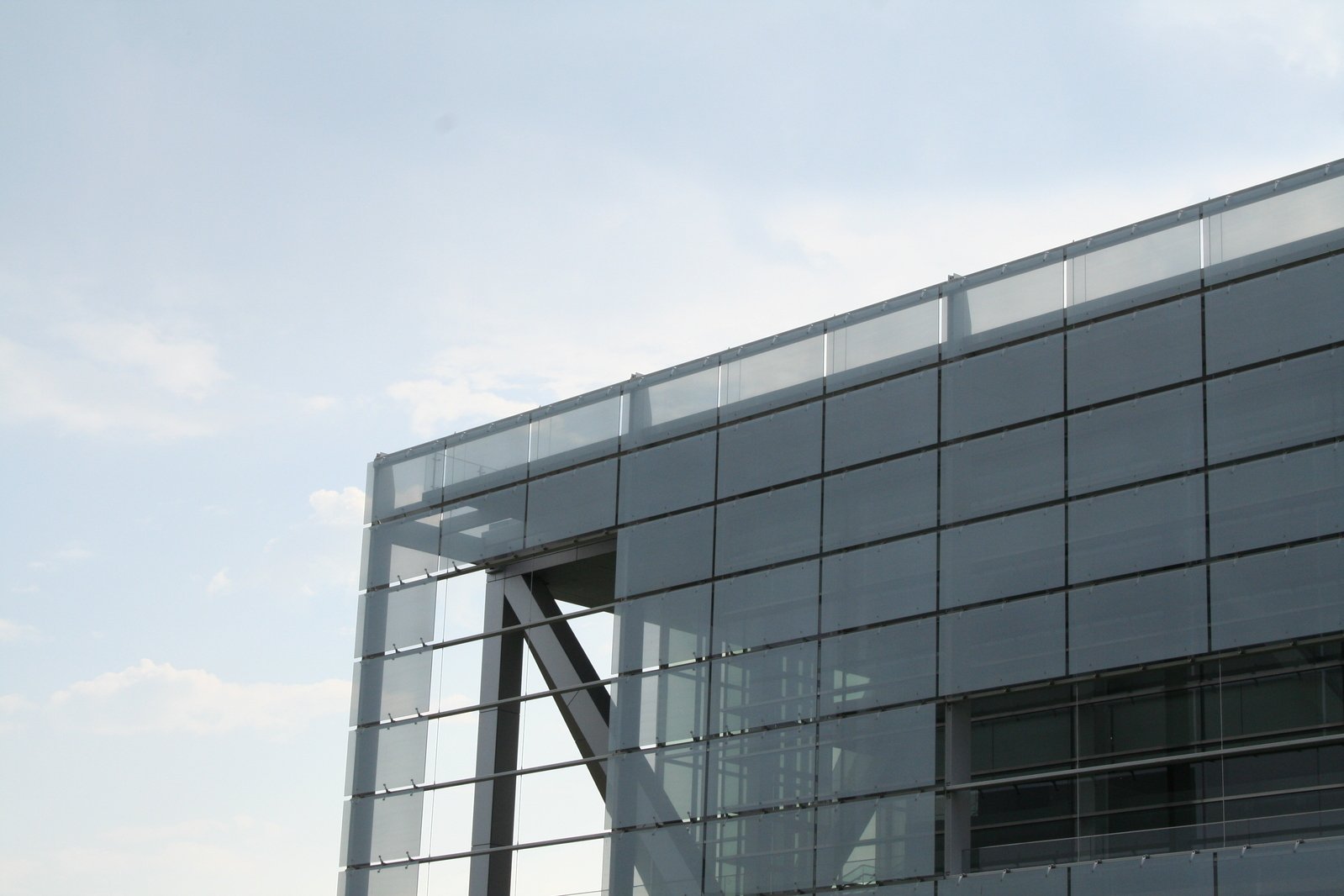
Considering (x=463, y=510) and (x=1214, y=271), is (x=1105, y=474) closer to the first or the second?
(x=1214, y=271)

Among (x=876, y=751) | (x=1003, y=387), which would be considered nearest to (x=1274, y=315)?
(x=1003, y=387)

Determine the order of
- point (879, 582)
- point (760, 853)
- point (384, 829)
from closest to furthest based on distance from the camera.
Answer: point (879, 582), point (760, 853), point (384, 829)

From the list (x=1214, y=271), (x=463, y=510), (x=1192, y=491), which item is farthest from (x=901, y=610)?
(x=463, y=510)

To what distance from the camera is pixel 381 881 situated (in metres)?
38.3

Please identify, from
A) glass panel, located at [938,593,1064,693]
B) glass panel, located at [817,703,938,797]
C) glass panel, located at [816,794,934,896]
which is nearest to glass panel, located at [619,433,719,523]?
glass panel, located at [817,703,938,797]

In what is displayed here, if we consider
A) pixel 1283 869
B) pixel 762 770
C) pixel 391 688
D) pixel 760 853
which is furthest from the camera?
pixel 391 688

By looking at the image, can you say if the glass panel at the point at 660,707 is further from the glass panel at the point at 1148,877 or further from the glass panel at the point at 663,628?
the glass panel at the point at 1148,877

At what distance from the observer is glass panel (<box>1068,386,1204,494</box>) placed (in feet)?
96.8

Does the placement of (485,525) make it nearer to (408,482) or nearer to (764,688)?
(408,482)

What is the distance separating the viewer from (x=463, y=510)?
3997cm

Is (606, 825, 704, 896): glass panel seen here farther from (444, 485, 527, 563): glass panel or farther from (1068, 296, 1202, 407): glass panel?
(1068, 296, 1202, 407): glass panel

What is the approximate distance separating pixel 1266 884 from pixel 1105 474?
647cm

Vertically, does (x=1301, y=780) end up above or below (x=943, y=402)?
below

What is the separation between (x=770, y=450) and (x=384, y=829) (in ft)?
35.7
